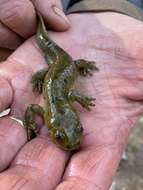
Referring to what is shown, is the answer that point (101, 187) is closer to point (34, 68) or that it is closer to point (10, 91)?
point (10, 91)

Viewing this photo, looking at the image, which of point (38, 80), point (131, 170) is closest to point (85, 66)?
point (38, 80)

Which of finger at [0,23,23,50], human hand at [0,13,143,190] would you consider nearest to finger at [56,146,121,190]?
human hand at [0,13,143,190]

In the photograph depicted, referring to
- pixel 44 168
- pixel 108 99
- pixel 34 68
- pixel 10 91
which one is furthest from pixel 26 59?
pixel 44 168

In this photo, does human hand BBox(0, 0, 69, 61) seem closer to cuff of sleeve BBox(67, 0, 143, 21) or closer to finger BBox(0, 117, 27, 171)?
cuff of sleeve BBox(67, 0, 143, 21)

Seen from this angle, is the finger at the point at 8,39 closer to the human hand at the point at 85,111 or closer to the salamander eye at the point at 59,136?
the human hand at the point at 85,111

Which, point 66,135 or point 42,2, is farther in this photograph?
point 42,2

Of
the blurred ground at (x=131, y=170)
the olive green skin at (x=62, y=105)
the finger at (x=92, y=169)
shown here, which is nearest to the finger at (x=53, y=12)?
the olive green skin at (x=62, y=105)

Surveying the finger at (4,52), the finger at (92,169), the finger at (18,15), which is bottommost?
the finger at (4,52)
